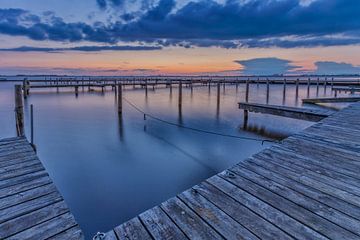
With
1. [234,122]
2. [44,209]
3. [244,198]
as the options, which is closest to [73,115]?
[234,122]

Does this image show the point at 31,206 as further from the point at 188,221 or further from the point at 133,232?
the point at 188,221

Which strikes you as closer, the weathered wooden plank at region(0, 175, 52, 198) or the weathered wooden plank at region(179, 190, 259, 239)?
the weathered wooden plank at region(179, 190, 259, 239)

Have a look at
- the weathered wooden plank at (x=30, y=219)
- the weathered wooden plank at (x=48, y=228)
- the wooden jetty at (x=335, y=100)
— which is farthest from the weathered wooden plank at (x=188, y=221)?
the wooden jetty at (x=335, y=100)

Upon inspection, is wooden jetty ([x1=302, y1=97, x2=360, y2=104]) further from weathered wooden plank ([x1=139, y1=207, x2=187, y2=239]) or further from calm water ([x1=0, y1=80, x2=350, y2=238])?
weathered wooden plank ([x1=139, y1=207, x2=187, y2=239])

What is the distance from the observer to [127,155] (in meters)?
6.93

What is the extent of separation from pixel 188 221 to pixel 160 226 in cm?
24

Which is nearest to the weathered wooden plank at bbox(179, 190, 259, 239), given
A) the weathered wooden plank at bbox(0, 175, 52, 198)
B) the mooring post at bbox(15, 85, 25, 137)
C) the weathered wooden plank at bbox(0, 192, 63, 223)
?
the weathered wooden plank at bbox(0, 192, 63, 223)

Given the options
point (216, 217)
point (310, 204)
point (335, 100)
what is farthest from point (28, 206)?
point (335, 100)

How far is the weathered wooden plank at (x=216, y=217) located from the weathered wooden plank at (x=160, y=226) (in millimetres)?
271

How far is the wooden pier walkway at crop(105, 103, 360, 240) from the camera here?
5.67 feet

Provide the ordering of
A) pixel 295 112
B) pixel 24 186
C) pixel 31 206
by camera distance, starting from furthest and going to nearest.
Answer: pixel 295 112
pixel 24 186
pixel 31 206

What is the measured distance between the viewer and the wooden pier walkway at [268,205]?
5.67ft

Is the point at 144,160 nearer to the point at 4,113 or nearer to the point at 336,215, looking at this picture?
the point at 336,215

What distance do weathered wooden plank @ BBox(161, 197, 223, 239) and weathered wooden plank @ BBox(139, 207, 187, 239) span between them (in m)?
0.04
